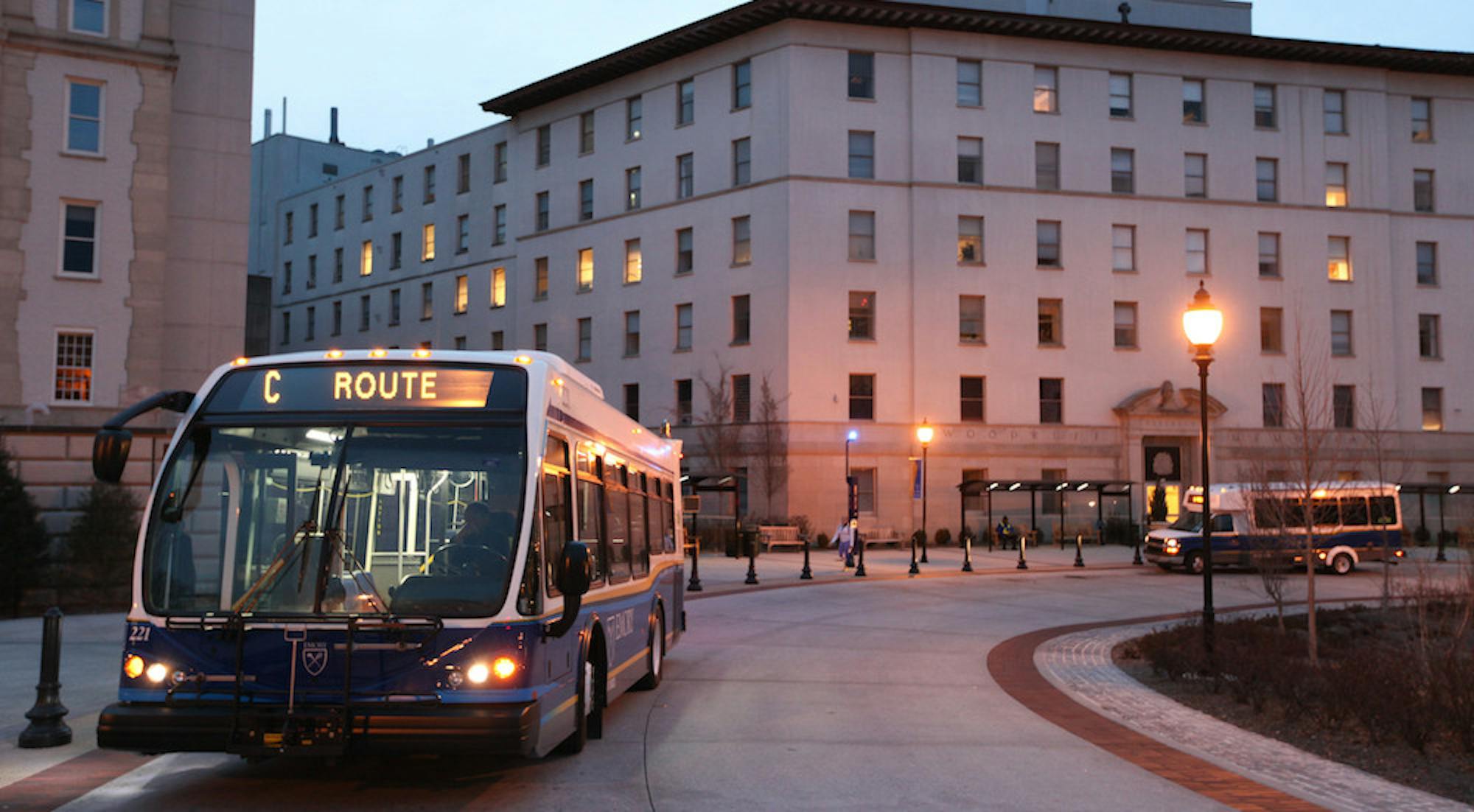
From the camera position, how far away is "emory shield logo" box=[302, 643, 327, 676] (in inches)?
290

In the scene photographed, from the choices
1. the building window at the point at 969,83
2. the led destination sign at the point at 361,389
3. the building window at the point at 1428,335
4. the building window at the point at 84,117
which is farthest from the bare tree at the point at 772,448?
the led destination sign at the point at 361,389

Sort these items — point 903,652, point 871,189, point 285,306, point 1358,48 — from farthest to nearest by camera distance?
1. point 285,306
2. point 1358,48
3. point 871,189
4. point 903,652

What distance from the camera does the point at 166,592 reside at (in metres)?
7.60

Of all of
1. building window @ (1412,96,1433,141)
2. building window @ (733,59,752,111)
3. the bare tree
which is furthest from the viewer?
building window @ (1412,96,1433,141)

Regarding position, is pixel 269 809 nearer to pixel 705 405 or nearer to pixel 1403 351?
pixel 705 405

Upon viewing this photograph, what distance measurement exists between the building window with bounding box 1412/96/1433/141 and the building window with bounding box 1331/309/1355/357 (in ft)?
30.2

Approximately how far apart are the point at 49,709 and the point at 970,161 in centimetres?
4668

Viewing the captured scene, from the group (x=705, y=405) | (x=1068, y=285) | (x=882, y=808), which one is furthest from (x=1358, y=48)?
(x=882, y=808)

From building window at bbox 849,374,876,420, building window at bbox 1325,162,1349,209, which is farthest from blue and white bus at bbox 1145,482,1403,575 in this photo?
building window at bbox 1325,162,1349,209

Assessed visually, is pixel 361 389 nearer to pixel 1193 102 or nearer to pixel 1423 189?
pixel 1193 102

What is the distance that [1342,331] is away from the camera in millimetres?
55312

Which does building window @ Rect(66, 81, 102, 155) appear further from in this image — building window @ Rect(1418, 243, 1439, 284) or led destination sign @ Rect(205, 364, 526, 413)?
building window @ Rect(1418, 243, 1439, 284)

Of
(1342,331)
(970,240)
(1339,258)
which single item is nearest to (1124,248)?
(970,240)

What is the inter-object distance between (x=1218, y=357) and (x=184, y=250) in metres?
42.0
